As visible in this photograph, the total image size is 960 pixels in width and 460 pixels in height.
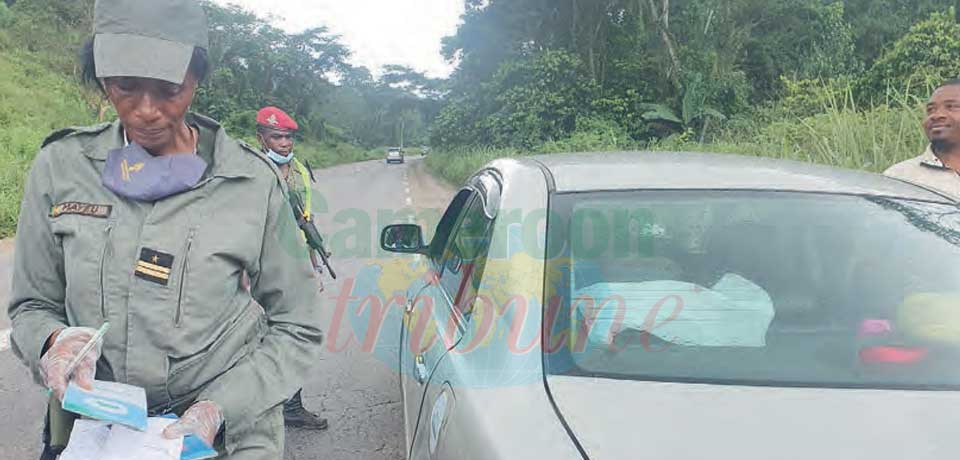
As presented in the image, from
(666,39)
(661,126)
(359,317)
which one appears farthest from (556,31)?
(359,317)

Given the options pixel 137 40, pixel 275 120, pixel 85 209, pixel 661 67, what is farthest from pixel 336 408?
pixel 661 67

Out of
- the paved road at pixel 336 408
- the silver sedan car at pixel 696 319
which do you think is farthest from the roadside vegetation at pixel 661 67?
the silver sedan car at pixel 696 319

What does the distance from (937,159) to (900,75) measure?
933 centimetres

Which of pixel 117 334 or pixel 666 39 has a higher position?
pixel 666 39

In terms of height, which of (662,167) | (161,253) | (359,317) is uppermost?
(662,167)

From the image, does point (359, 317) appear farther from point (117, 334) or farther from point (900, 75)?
point (900, 75)

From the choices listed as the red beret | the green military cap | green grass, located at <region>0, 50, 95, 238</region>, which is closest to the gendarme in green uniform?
the green military cap

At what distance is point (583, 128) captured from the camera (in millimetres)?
19422

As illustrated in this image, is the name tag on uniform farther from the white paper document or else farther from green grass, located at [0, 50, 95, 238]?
green grass, located at [0, 50, 95, 238]

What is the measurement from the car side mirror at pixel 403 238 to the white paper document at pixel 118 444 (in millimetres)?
2100

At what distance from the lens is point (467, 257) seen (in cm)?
243

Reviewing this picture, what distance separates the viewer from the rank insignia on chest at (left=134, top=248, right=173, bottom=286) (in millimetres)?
1306

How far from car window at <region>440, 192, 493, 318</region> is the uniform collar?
82cm

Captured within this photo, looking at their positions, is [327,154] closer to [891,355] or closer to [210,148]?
[210,148]
